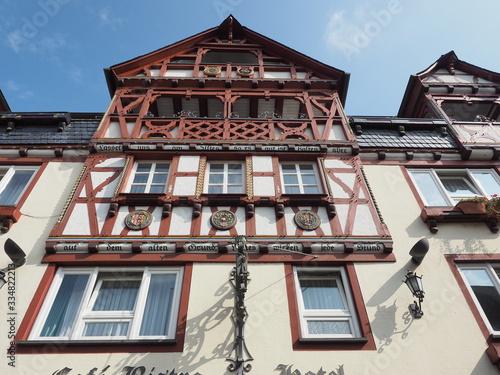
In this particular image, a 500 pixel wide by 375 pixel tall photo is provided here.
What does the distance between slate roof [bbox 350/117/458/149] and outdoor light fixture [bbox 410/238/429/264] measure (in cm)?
421

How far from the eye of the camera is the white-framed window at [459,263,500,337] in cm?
765

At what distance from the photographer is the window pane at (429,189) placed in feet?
34.3

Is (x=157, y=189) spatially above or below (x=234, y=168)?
below

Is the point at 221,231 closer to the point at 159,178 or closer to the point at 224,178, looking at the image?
the point at 224,178

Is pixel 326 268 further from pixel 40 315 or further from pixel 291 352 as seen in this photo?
pixel 40 315

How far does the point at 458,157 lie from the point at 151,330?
9.73m

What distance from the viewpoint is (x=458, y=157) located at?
11.8 metres

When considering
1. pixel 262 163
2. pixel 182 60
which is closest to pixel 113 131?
pixel 262 163

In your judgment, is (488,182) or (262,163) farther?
(488,182)

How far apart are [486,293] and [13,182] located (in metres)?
11.6

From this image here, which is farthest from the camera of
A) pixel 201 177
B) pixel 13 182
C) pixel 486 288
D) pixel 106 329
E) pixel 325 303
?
pixel 13 182

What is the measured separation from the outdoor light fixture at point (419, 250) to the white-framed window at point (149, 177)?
19.4 ft

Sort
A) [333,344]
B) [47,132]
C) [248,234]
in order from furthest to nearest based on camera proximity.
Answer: [47,132] → [248,234] → [333,344]

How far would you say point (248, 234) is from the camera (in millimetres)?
8875
